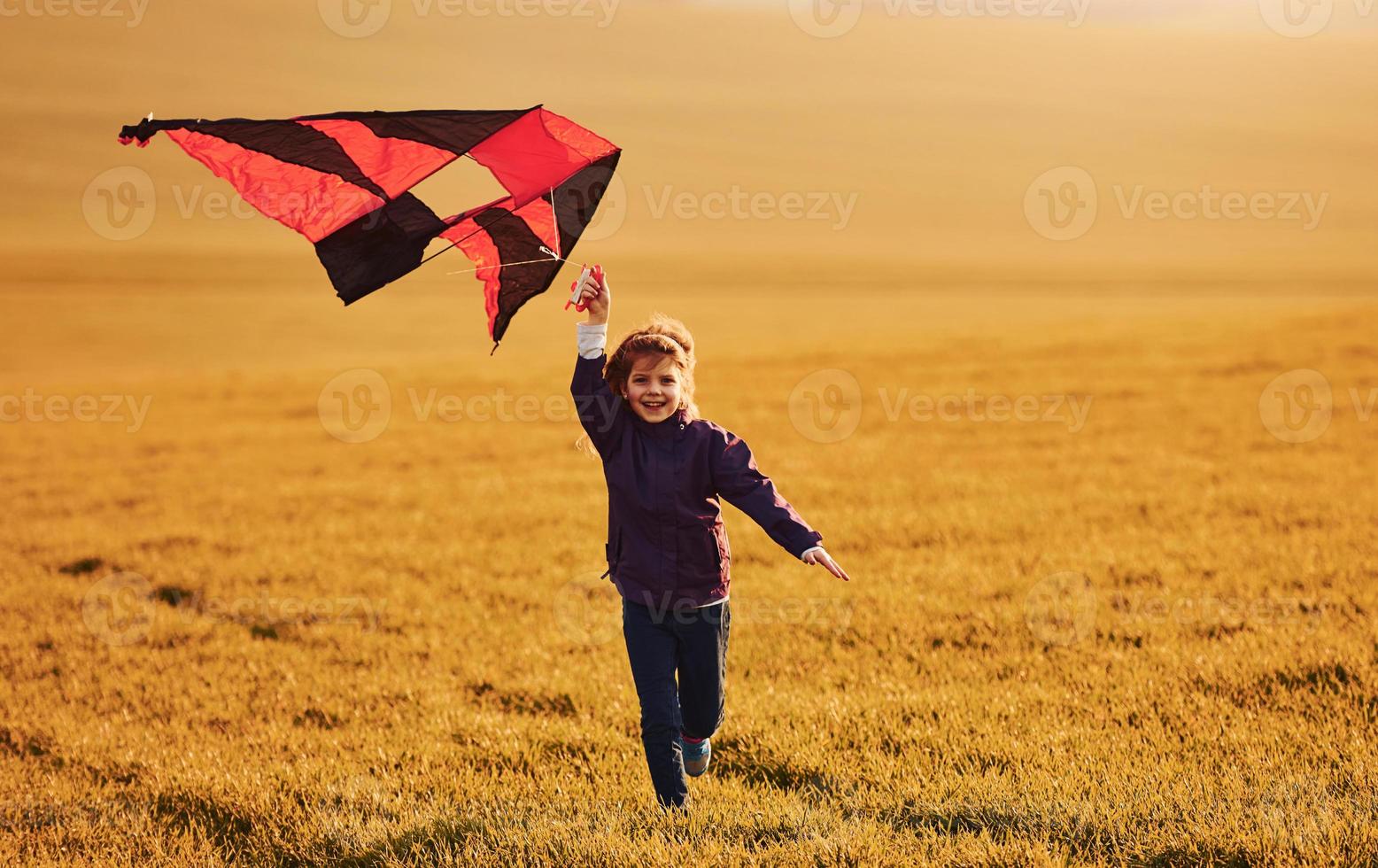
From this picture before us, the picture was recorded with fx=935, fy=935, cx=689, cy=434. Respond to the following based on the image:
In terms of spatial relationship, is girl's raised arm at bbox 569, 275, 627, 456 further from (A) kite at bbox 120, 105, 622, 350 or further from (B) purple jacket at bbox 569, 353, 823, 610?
(A) kite at bbox 120, 105, 622, 350

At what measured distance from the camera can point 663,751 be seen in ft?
13.9

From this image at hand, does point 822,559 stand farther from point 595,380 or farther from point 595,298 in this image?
point 595,298

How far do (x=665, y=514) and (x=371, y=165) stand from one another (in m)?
2.23

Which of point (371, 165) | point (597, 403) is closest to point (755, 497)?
point (597, 403)

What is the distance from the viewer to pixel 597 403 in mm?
4211

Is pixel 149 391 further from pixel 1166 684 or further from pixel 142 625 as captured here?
pixel 1166 684

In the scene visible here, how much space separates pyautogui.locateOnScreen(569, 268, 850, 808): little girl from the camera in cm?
423

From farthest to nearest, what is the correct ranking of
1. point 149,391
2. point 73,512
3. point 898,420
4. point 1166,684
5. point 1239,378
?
1. point 149,391
2. point 1239,378
3. point 898,420
4. point 73,512
5. point 1166,684

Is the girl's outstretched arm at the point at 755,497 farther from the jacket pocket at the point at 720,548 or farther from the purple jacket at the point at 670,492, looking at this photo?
the jacket pocket at the point at 720,548

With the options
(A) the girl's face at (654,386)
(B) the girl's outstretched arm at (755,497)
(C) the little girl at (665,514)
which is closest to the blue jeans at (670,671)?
(C) the little girl at (665,514)

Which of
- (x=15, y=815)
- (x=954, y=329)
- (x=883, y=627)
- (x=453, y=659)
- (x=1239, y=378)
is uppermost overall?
(x=954, y=329)

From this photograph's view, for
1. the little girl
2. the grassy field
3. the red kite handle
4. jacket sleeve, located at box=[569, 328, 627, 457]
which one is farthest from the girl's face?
the grassy field

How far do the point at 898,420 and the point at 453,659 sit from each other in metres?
10.9

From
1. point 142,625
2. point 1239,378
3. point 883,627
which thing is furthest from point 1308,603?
point 1239,378
